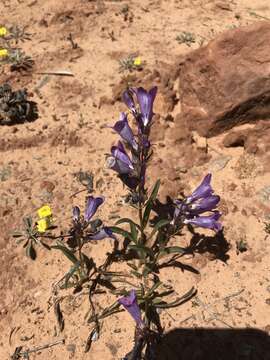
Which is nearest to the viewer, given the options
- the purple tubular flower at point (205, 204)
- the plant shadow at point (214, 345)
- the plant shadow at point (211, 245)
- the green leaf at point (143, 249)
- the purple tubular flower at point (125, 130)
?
the purple tubular flower at point (125, 130)

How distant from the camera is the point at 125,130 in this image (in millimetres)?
3227

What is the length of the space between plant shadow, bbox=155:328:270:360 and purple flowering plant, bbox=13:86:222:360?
12cm

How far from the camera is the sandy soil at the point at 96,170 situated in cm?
371

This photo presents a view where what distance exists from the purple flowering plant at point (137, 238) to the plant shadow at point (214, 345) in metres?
0.12

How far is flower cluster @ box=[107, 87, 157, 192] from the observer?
3.17 m

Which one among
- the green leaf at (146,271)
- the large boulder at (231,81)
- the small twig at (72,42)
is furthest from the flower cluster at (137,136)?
the small twig at (72,42)

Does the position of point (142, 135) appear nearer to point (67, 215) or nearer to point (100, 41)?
point (67, 215)

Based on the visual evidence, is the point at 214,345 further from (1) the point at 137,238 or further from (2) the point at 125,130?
(2) the point at 125,130

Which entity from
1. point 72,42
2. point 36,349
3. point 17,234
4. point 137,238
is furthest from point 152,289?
point 72,42

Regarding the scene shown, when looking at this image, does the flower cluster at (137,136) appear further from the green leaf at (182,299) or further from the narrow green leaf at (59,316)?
the narrow green leaf at (59,316)

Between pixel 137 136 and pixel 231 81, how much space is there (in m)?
1.95

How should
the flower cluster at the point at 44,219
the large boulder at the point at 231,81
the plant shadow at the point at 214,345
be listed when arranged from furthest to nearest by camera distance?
the large boulder at the point at 231,81
the flower cluster at the point at 44,219
the plant shadow at the point at 214,345

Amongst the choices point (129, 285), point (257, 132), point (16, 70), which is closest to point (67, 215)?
point (129, 285)

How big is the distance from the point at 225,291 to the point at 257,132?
1.86 metres
